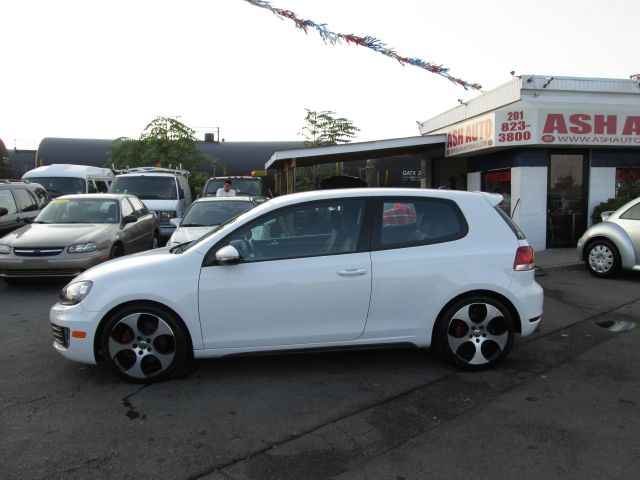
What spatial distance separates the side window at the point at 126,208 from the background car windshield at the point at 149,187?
3.61 m

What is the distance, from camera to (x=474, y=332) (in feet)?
14.9

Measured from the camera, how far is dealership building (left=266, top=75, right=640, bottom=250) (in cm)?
1135

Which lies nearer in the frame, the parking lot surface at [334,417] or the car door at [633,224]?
the parking lot surface at [334,417]

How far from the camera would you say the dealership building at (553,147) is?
11.4 metres

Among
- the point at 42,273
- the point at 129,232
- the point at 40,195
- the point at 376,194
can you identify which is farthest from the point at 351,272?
the point at 40,195

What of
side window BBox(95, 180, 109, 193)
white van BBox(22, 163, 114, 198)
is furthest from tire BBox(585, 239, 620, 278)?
side window BBox(95, 180, 109, 193)

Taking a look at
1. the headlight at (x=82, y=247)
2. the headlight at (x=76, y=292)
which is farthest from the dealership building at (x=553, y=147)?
the headlight at (x=76, y=292)

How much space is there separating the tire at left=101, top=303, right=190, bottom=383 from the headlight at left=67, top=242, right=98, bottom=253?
434 cm

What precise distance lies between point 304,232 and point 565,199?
9.77 meters

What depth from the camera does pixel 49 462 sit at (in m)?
3.14

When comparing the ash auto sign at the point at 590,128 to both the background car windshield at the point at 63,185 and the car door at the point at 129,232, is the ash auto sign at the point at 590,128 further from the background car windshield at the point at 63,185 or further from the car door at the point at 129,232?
the background car windshield at the point at 63,185

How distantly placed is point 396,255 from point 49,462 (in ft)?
9.34

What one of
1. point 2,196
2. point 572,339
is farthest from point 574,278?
point 2,196

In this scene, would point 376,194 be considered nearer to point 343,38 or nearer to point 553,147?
point 343,38
